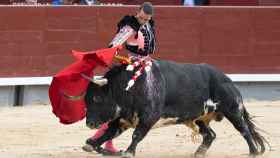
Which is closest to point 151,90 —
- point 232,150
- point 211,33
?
point 232,150

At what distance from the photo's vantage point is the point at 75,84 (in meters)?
6.83

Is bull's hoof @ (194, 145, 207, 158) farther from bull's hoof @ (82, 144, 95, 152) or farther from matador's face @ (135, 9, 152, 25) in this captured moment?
matador's face @ (135, 9, 152, 25)

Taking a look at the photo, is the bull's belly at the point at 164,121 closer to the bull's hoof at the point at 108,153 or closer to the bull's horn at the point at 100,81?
the bull's hoof at the point at 108,153

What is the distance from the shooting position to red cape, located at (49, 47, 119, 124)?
266 inches

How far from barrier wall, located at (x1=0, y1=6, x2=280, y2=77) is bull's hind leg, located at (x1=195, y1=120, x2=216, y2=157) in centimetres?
420

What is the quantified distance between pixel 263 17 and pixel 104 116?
5.94 metres

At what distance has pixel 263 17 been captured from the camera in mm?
12312

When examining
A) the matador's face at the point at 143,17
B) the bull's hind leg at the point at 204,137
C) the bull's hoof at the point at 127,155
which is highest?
the matador's face at the point at 143,17

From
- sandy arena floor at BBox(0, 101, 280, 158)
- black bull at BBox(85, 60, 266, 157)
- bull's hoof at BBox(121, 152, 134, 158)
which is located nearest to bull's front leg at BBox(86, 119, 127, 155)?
black bull at BBox(85, 60, 266, 157)

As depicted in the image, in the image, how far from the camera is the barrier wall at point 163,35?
442 inches

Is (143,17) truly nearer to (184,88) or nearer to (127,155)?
(184,88)

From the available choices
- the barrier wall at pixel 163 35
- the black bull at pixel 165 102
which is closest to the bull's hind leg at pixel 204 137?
the black bull at pixel 165 102

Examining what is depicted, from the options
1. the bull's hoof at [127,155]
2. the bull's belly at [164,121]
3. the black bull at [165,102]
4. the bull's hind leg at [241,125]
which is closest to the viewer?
the bull's hoof at [127,155]

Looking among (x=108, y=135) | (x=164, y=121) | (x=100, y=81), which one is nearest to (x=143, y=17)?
(x=100, y=81)
